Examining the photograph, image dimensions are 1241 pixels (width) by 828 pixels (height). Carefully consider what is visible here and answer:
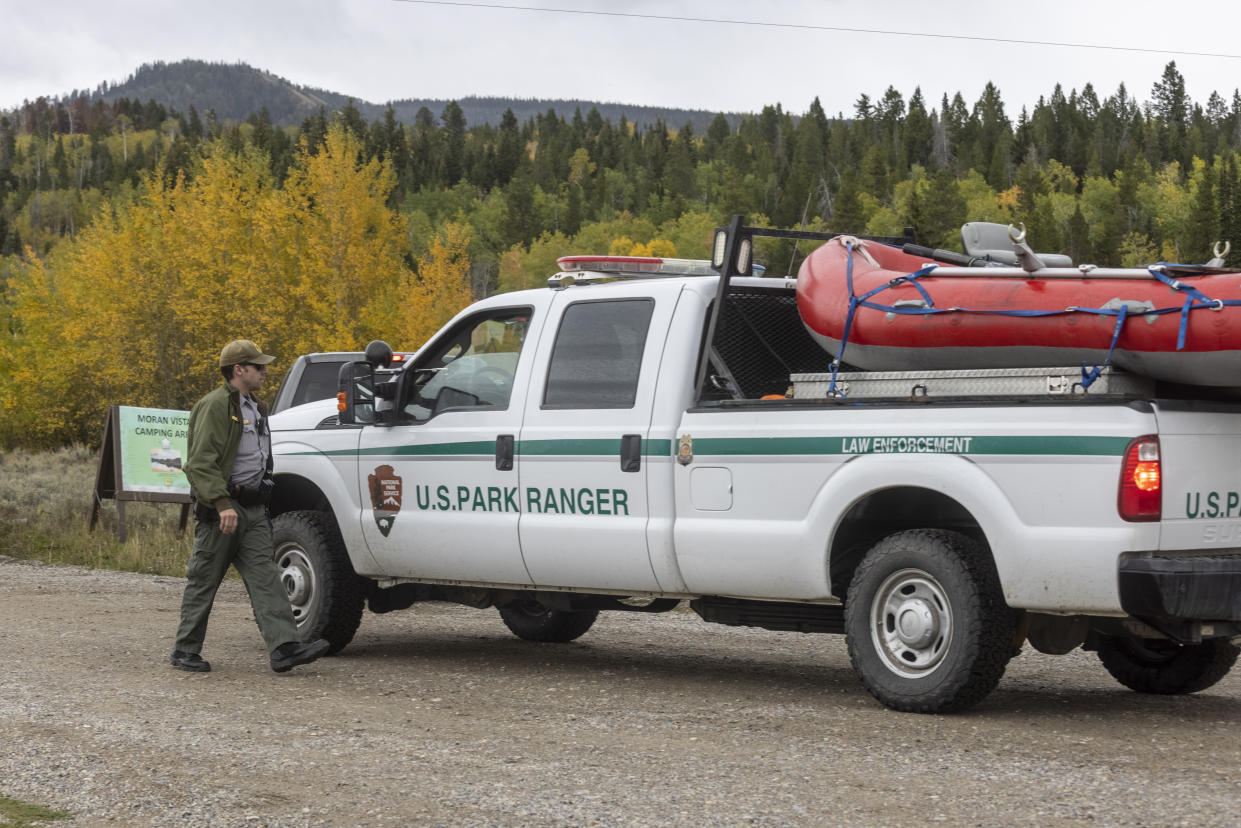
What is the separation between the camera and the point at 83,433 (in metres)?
55.4

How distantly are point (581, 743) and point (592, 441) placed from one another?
2.03 metres

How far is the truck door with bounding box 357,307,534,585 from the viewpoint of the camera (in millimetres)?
8320

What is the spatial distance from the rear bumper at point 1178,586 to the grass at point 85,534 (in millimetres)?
11549

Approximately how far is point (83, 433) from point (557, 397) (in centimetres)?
5107

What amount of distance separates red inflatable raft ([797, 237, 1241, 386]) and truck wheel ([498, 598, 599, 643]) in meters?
3.56

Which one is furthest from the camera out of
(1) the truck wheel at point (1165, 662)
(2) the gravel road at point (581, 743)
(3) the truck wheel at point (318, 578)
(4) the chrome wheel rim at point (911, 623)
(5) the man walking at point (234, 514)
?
(3) the truck wheel at point (318, 578)

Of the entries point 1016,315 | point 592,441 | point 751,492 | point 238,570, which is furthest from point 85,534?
point 1016,315

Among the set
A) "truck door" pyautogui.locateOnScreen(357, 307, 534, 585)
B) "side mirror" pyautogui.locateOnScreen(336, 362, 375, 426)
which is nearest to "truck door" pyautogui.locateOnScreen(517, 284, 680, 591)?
"truck door" pyautogui.locateOnScreen(357, 307, 534, 585)

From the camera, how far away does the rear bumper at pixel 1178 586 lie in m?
5.99

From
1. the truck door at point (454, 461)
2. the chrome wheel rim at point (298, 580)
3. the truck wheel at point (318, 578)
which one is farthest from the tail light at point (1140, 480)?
the chrome wheel rim at point (298, 580)

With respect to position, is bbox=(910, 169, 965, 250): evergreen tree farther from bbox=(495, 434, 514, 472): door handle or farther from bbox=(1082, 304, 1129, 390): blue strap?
bbox=(1082, 304, 1129, 390): blue strap

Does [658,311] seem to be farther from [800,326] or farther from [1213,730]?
[1213,730]

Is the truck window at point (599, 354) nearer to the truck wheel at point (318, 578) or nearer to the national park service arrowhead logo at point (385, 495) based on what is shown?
the national park service arrowhead logo at point (385, 495)

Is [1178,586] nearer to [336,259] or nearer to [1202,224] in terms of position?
[336,259]
